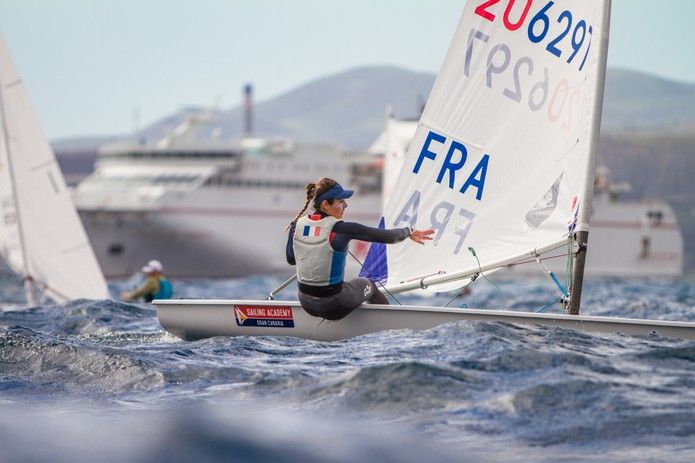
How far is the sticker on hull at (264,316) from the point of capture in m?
8.73

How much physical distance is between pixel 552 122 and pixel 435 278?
1386 mm

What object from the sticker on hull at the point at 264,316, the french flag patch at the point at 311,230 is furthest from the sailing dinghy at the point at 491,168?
the french flag patch at the point at 311,230

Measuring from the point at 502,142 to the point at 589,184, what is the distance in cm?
79

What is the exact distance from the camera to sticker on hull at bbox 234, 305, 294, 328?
8734 mm

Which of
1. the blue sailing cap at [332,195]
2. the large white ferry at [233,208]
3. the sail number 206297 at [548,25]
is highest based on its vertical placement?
the sail number 206297 at [548,25]

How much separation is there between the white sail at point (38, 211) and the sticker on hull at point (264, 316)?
22.9ft

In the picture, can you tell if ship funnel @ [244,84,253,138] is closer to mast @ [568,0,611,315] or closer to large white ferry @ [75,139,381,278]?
large white ferry @ [75,139,381,278]

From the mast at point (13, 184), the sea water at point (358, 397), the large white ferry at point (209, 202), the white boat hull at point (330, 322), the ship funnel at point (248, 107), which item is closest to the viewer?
the sea water at point (358, 397)

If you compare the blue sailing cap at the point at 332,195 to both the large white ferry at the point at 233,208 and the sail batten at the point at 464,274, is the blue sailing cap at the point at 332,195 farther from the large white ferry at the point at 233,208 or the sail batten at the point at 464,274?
the large white ferry at the point at 233,208

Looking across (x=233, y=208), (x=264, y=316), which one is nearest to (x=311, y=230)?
(x=264, y=316)

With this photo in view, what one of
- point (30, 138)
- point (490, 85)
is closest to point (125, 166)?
point (30, 138)

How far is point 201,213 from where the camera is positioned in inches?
2132

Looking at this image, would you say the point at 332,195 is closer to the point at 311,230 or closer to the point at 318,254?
the point at 311,230

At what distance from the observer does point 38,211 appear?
619 inches
